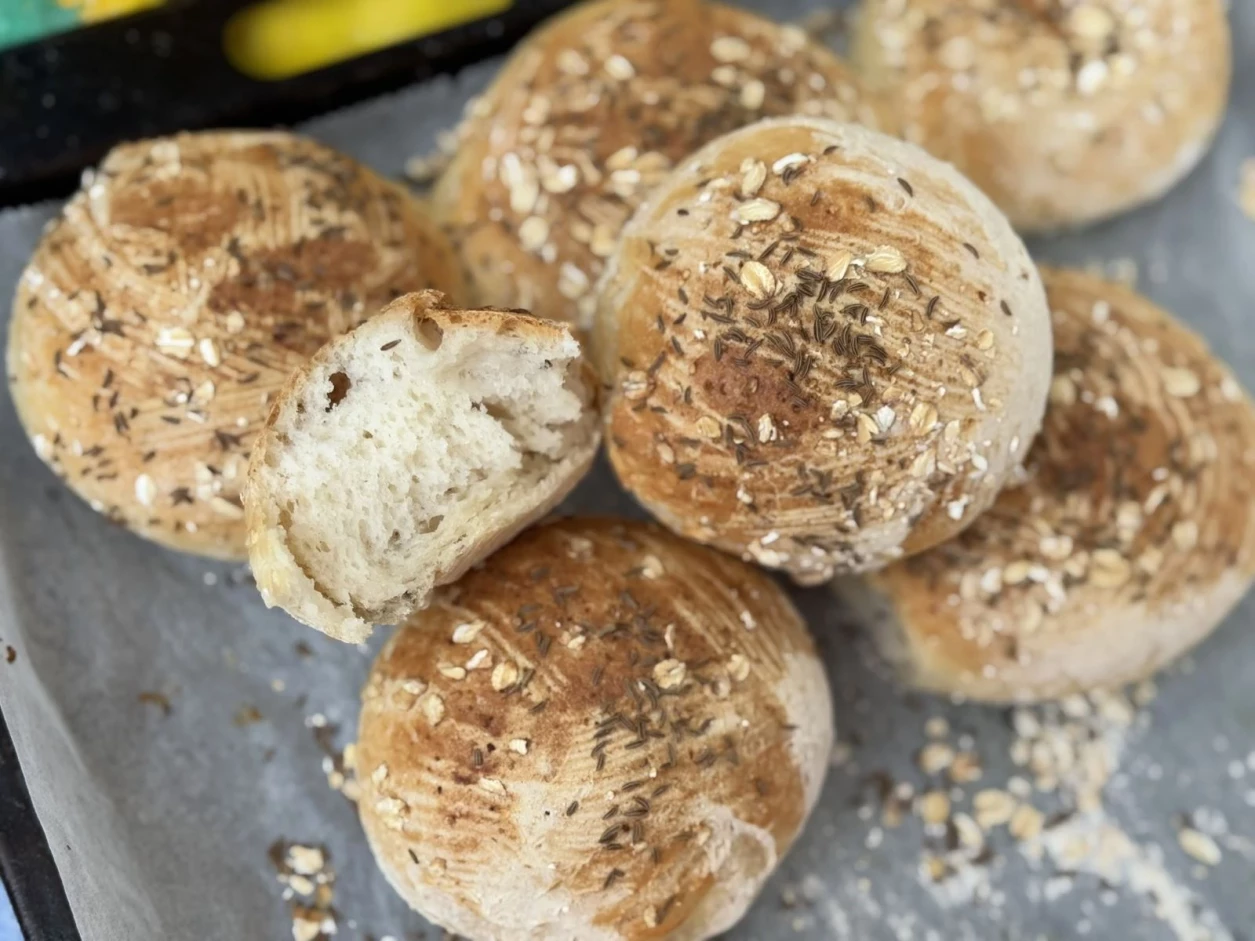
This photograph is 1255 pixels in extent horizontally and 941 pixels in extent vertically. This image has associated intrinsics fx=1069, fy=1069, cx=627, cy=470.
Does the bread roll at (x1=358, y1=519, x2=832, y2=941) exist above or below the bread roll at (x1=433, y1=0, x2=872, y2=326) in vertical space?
below

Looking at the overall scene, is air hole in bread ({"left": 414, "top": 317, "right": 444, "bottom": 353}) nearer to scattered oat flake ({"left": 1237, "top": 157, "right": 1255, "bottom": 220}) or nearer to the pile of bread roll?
the pile of bread roll

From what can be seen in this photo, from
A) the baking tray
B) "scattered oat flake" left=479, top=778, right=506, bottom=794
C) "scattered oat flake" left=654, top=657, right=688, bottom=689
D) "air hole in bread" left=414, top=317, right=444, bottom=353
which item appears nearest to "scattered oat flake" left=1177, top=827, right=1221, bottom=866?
"scattered oat flake" left=654, top=657, right=688, bottom=689

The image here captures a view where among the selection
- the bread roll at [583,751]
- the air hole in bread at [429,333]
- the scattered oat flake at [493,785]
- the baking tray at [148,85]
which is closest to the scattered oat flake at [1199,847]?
Result: the bread roll at [583,751]

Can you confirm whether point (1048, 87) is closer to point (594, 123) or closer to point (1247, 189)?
point (1247, 189)

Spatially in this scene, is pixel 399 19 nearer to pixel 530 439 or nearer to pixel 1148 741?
pixel 530 439

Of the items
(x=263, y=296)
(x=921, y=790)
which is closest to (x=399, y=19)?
(x=263, y=296)

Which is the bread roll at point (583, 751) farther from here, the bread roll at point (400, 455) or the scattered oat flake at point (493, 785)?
the bread roll at point (400, 455)

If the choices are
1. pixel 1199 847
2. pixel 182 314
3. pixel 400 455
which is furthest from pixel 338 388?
pixel 1199 847
